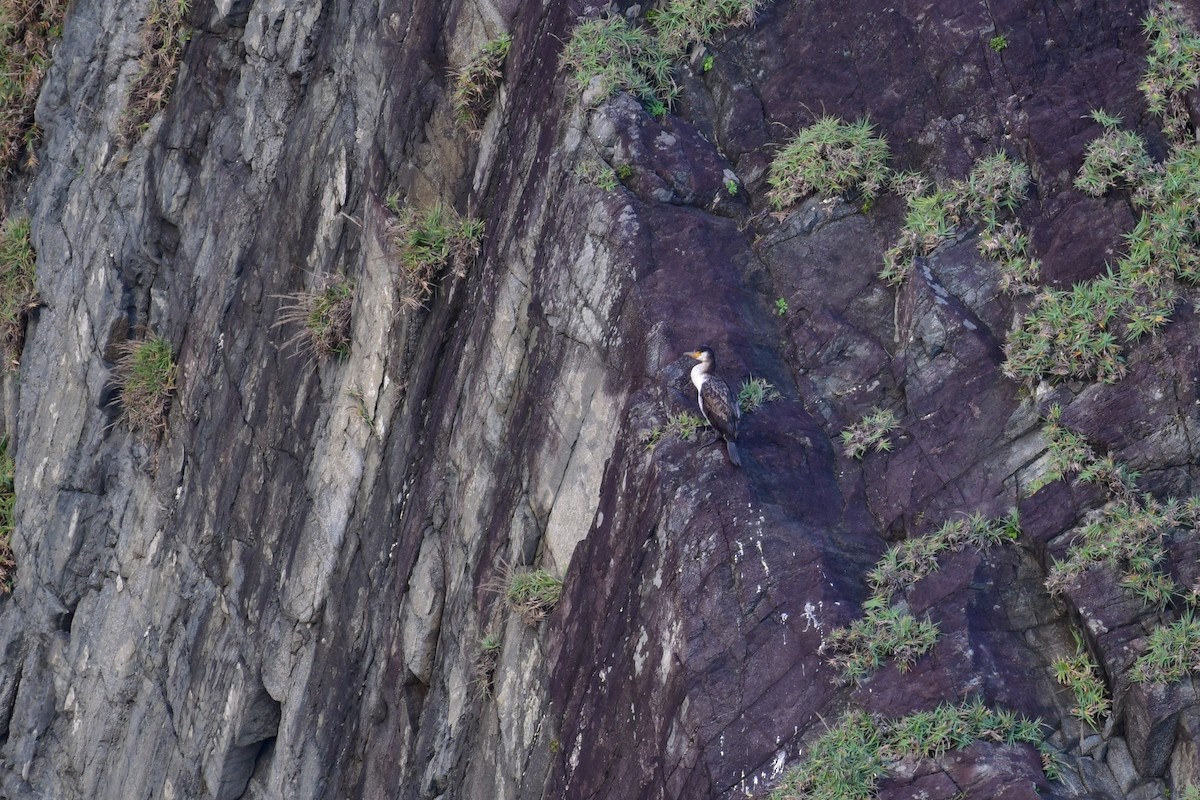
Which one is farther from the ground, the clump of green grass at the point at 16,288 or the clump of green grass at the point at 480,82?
the clump of green grass at the point at 480,82

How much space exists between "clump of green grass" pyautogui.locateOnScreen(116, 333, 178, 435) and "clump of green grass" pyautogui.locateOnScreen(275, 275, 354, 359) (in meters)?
2.01

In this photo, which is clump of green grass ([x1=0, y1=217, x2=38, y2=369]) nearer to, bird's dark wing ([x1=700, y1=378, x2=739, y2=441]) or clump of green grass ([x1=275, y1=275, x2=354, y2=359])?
clump of green grass ([x1=275, y1=275, x2=354, y2=359])

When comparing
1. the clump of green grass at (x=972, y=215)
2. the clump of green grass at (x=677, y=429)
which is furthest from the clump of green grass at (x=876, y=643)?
the clump of green grass at (x=972, y=215)

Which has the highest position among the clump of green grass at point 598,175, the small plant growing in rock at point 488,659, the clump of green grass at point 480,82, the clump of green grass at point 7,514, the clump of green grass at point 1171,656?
the clump of green grass at point 480,82

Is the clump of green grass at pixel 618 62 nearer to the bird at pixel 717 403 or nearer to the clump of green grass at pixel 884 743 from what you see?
the bird at pixel 717 403

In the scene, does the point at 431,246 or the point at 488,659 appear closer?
the point at 488,659

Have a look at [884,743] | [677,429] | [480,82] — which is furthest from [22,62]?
[884,743]

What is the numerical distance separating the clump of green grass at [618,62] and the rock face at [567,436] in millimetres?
136

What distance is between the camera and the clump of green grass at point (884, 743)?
19.7 ft

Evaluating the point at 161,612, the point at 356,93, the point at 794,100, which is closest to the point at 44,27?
the point at 356,93

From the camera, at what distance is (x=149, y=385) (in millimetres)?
11578

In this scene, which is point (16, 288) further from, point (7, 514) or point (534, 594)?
point (534, 594)

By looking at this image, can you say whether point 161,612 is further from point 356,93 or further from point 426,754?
point 356,93

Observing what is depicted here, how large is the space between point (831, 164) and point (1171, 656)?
3343 millimetres
